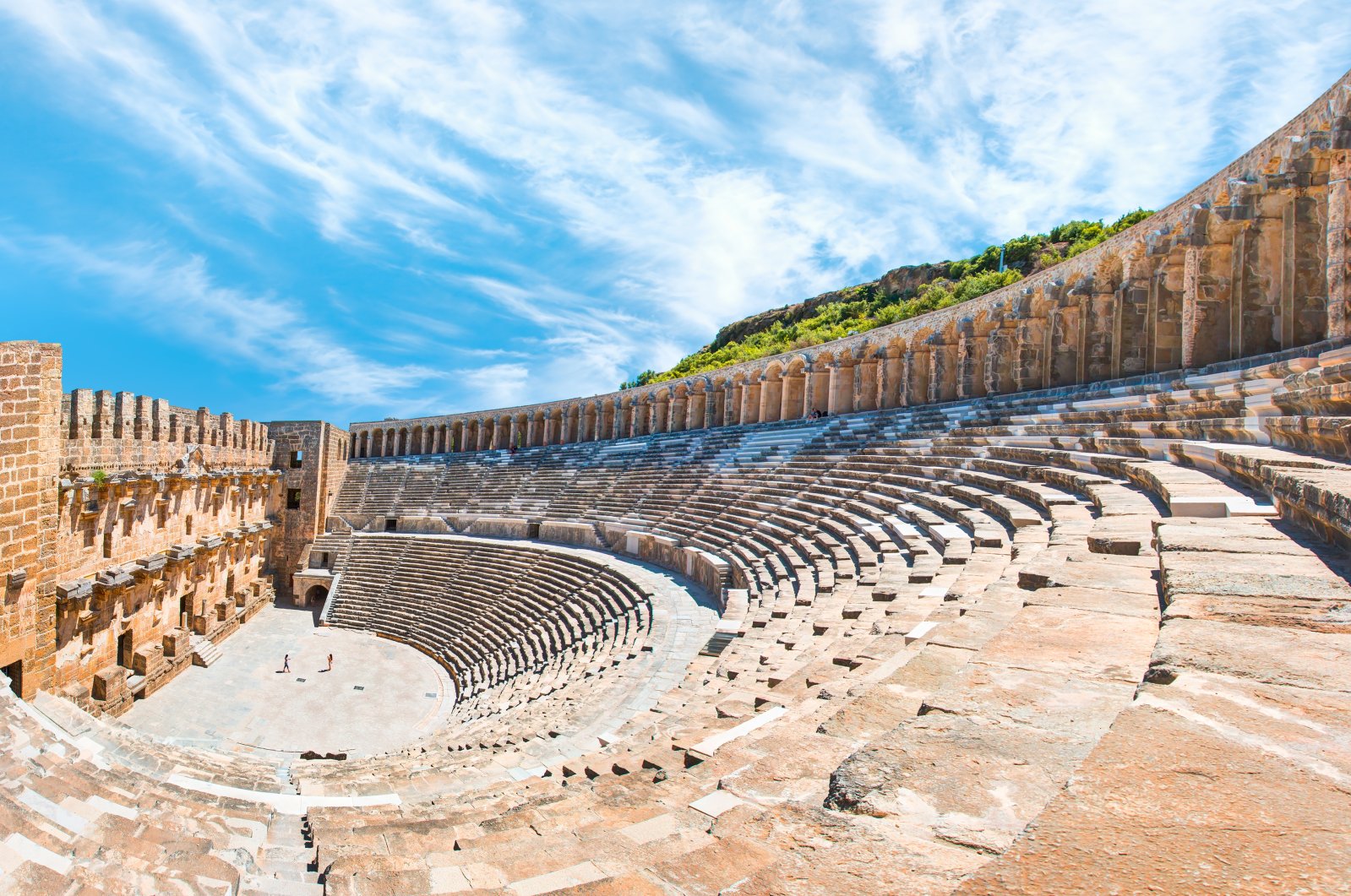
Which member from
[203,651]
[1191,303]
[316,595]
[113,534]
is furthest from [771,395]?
[113,534]

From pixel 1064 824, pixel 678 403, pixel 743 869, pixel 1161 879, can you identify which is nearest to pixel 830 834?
→ pixel 743 869

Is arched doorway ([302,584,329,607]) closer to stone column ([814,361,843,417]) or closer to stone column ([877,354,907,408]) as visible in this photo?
stone column ([814,361,843,417])

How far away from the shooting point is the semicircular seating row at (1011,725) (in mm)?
1723

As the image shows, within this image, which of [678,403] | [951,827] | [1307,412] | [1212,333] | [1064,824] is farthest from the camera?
[678,403]

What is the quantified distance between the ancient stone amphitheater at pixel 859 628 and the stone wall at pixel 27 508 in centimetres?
6

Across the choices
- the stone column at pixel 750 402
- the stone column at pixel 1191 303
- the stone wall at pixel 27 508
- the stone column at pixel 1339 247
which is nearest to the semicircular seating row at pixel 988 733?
the stone column at pixel 1339 247

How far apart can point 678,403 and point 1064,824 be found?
29.7 m

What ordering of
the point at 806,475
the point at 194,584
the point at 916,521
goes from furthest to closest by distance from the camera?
the point at 194,584 < the point at 806,475 < the point at 916,521

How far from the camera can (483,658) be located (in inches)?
647

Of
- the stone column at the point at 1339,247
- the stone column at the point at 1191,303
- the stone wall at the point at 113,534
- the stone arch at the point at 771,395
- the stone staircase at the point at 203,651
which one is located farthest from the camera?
the stone arch at the point at 771,395

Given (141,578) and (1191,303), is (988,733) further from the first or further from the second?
(141,578)

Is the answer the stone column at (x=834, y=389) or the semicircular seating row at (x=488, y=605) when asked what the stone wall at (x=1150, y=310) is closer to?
the stone column at (x=834, y=389)

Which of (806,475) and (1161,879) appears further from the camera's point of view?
(806,475)

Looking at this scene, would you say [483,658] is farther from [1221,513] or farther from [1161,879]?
[1161,879]
